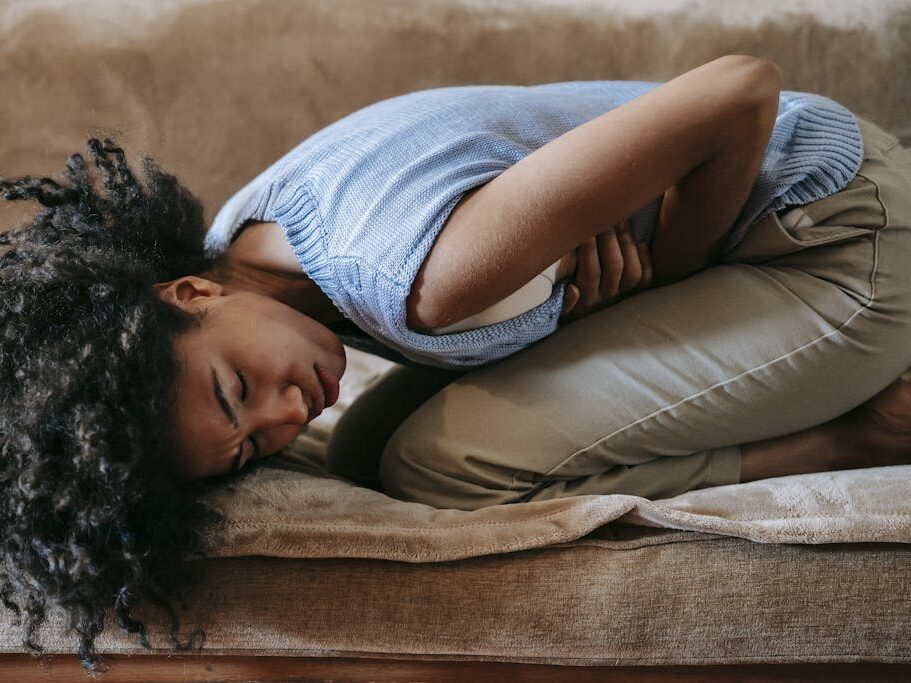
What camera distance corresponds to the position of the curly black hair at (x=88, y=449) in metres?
0.77

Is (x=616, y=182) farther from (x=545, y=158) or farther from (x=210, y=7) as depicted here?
(x=210, y=7)

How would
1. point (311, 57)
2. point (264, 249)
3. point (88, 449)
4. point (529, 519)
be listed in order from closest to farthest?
point (88, 449), point (529, 519), point (264, 249), point (311, 57)

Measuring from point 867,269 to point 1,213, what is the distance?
3.96ft

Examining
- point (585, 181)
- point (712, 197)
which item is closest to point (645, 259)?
point (712, 197)

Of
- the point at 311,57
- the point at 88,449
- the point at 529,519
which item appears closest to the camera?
the point at 88,449

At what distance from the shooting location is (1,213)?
1.33 m

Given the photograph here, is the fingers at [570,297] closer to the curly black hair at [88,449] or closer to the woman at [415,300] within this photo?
the woman at [415,300]

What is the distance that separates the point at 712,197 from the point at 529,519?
0.39 meters

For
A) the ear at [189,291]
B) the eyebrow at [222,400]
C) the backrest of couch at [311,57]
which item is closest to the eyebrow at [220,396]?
the eyebrow at [222,400]

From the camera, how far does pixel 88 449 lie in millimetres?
765

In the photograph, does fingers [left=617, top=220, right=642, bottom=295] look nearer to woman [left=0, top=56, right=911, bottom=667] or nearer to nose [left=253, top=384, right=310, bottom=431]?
woman [left=0, top=56, right=911, bottom=667]

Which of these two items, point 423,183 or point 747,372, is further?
point 747,372

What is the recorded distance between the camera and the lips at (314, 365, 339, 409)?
952mm

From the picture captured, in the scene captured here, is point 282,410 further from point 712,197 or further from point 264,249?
point 712,197
